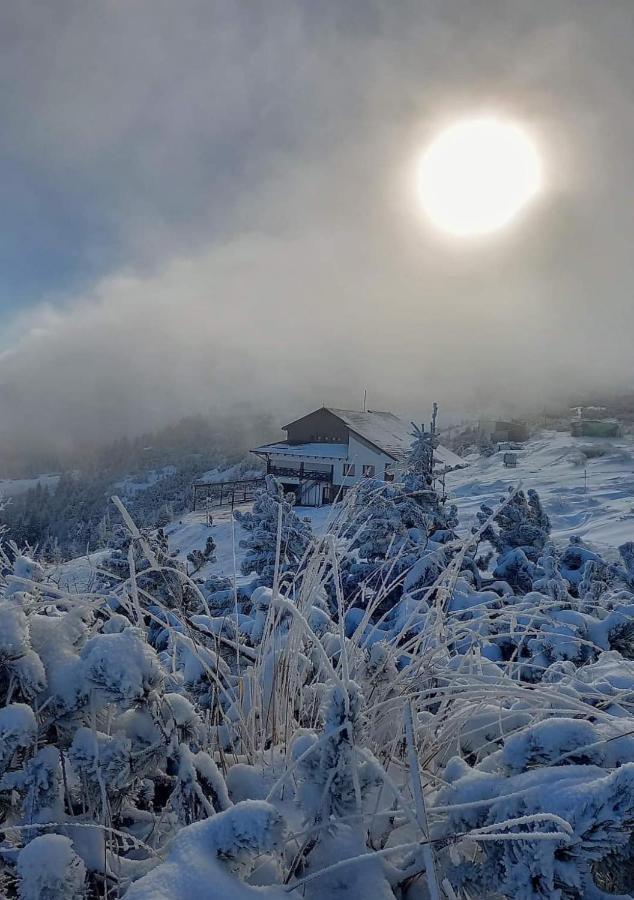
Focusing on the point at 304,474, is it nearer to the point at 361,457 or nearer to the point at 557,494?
the point at 361,457

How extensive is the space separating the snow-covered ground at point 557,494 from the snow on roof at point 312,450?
15.5 feet

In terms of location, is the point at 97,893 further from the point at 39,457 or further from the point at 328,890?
the point at 39,457

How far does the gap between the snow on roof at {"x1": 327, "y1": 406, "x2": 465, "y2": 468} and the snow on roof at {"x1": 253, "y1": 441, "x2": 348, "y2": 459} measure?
1475 mm

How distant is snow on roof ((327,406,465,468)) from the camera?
27531 millimetres

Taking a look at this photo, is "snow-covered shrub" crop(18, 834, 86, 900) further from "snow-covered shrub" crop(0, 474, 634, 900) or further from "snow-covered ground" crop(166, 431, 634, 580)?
"snow-covered ground" crop(166, 431, 634, 580)

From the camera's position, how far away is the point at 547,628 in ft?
11.2

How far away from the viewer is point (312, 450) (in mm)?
27688

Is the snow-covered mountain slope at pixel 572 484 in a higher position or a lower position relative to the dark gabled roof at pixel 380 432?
lower

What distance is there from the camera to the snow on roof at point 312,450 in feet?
87.8

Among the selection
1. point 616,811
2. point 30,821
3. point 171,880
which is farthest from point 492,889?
point 30,821

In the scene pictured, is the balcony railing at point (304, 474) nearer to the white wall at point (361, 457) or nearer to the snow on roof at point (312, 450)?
the white wall at point (361, 457)

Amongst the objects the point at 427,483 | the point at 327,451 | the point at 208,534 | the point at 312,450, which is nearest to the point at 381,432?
the point at 327,451

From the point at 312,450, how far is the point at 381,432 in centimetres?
473

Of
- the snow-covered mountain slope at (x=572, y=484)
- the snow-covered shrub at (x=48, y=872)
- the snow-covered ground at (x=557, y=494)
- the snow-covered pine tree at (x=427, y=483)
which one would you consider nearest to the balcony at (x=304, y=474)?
the snow-covered ground at (x=557, y=494)
